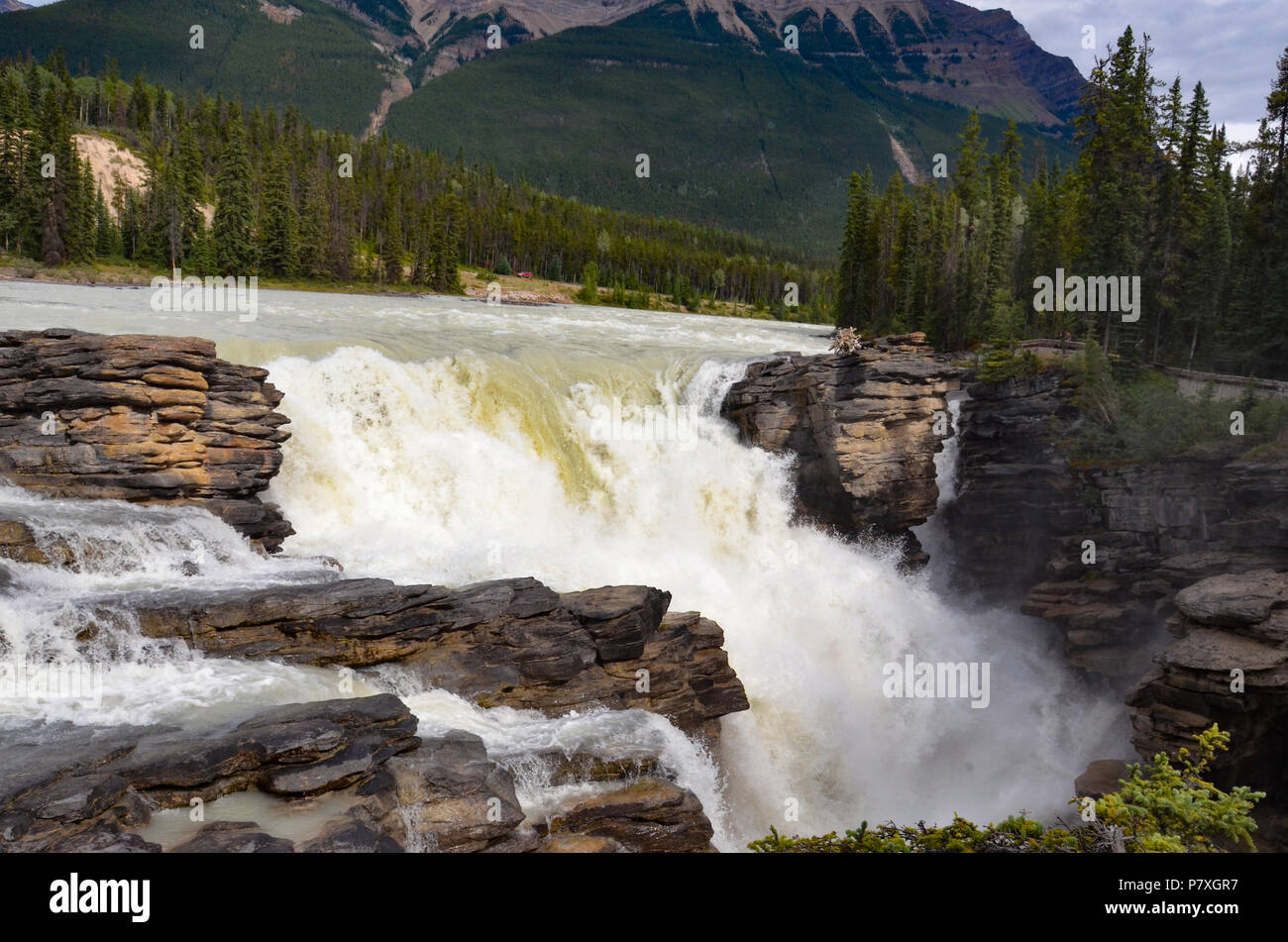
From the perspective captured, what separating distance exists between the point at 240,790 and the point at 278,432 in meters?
15.0

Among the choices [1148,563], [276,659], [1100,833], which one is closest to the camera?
[1100,833]

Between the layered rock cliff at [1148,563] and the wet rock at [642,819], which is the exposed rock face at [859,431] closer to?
the layered rock cliff at [1148,563]

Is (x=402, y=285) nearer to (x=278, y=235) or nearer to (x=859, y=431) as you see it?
(x=278, y=235)

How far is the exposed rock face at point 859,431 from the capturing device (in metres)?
32.5

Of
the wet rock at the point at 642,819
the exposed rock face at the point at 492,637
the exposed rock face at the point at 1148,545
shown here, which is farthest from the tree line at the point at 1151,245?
the wet rock at the point at 642,819

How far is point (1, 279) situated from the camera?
59.2 meters

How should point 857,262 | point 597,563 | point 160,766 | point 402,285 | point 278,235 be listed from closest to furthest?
point 160,766 → point 597,563 → point 857,262 → point 278,235 → point 402,285

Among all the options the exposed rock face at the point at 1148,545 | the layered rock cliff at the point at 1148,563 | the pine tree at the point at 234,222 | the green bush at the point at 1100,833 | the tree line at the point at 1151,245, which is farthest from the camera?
the pine tree at the point at 234,222

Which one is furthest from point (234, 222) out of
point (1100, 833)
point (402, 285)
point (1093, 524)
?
point (1100, 833)

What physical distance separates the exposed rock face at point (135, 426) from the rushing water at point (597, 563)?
53.5 inches

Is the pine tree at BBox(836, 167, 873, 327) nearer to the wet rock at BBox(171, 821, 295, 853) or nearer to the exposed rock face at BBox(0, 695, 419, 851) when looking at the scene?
the exposed rock face at BBox(0, 695, 419, 851)

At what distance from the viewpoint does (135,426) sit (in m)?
22.8

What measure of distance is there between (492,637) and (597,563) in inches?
347
